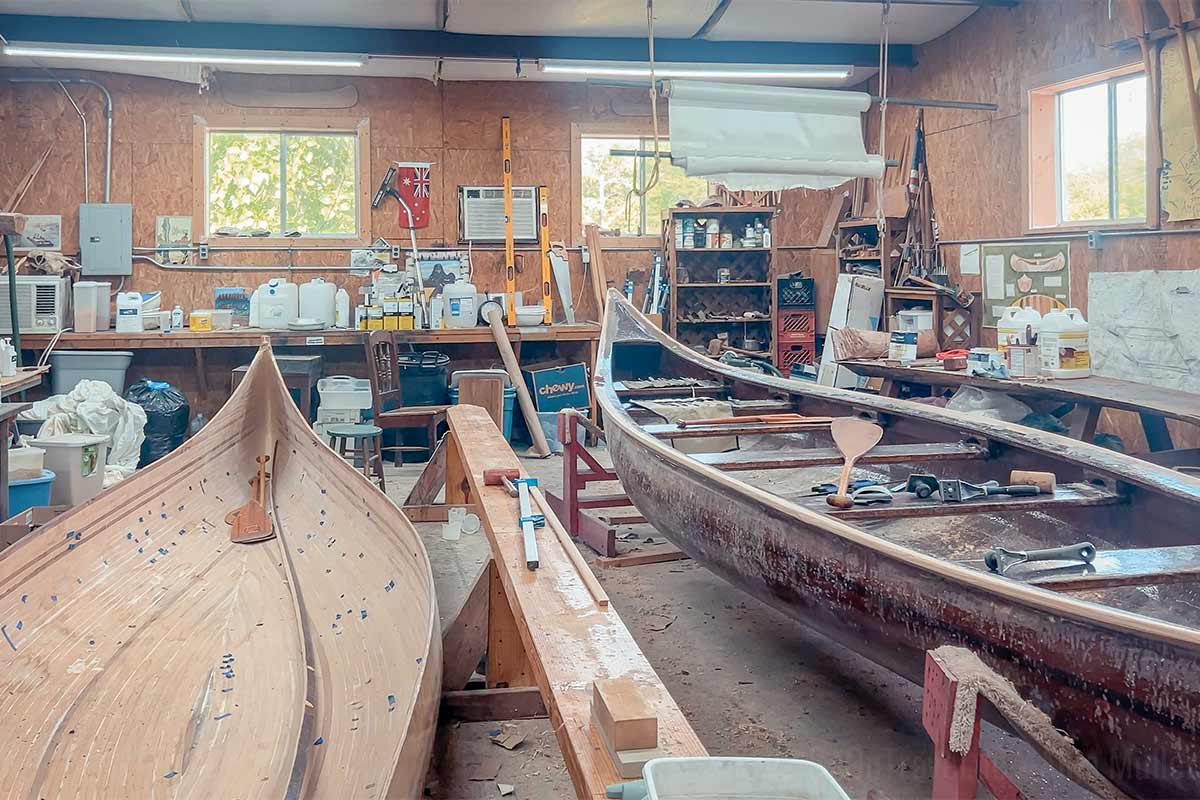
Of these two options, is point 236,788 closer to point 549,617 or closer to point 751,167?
point 549,617

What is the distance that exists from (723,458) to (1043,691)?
1.75m

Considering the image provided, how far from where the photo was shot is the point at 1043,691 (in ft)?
5.77

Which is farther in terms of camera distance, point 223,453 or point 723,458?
point 223,453

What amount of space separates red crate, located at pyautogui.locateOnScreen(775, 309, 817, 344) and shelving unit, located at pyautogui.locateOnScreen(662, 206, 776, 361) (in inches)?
4.1

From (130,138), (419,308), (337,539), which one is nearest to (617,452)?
(337,539)

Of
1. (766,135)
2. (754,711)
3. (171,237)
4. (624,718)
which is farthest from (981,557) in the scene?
(171,237)

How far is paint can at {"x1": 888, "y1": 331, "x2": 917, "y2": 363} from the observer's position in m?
6.02

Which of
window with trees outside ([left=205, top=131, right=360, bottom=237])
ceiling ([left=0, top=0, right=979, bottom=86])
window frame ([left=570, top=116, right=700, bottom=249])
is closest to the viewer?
ceiling ([left=0, top=0, right=979, bottom=86])

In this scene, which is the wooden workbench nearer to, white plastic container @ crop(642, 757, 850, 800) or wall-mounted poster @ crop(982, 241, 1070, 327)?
wall-mounted poster @ crop(982, 241, 1070, 327)

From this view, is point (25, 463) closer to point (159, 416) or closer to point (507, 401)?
point (159, 416)

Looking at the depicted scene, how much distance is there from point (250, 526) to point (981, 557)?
7.67 feet

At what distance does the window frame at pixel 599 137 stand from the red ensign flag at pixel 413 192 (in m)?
1.25

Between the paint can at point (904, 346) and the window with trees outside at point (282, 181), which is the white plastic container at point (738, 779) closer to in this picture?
the paint can at point (904, 346)

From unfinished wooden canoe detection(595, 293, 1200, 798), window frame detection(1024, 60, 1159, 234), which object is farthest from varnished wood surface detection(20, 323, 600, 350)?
unfinished wooden canoe detection(595, 293, 1200, 798)
